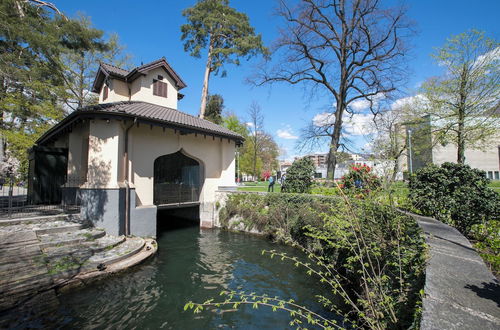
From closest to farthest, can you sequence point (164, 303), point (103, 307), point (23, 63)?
point (103, 307) < point (164, 303) < point (23, 63)

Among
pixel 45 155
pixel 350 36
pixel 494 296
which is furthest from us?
pixel 350 36

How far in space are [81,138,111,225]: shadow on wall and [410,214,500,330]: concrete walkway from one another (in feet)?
30.4

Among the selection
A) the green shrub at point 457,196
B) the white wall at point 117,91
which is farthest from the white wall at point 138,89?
the green shrub at point 457,196

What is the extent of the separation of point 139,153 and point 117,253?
443 centimetres

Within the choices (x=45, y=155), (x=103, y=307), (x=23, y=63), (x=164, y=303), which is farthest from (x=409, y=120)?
(x=23, y=63)

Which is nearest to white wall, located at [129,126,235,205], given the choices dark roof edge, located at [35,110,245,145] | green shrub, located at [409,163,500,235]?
dark roof edge, located at [35,110,245,145]

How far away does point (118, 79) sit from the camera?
1216 cm

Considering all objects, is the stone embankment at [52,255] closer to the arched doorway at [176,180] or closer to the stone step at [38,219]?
the stone step at [38,219]

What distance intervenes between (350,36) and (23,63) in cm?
1973

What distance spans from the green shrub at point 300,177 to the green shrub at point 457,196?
17.2ft

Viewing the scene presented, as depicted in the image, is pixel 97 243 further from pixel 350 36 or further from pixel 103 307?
pixel 350 36

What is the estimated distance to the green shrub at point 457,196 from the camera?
558cm

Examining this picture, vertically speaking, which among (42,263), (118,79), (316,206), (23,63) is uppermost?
(23,63)

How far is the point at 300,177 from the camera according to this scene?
11.5 meters
